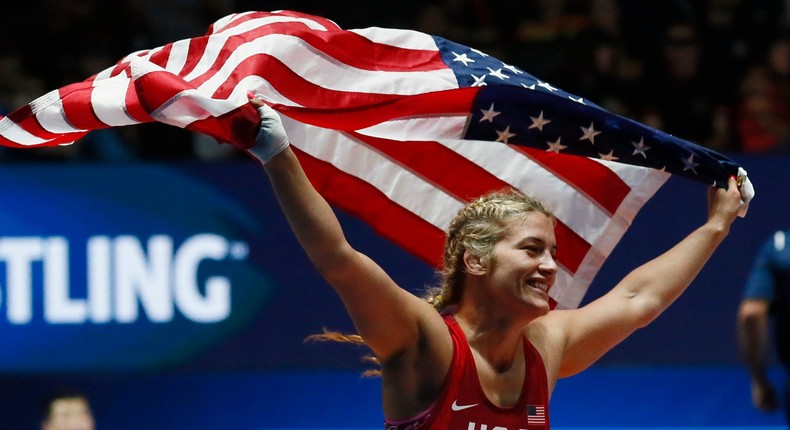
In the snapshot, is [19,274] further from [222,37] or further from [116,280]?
[222,37]

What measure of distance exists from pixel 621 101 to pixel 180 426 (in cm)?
331

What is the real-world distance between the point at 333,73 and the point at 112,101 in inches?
28.4

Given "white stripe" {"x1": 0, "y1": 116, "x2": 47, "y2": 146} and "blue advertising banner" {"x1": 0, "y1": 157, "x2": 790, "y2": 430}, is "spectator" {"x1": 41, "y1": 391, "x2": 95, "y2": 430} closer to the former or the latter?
"blue advertising banner" {"x1": 0, "y1": 157, "x2": 790, "y2": 430}

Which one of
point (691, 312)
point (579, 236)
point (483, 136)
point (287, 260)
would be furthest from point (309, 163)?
point (691, 312)

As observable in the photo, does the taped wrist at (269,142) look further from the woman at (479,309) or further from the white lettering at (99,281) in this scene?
the white lettering at (99,281)

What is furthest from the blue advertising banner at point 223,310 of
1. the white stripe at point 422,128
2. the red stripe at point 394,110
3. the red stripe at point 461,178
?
the red stripe at point 394,110

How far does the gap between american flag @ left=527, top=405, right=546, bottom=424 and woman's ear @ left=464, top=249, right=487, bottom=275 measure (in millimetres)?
382

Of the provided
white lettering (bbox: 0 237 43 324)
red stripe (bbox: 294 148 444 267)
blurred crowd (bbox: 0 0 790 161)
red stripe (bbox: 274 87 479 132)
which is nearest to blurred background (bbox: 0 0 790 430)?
white lettering (bbox: 0 237 43 324)

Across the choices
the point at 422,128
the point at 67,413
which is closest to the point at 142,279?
the point at 67,413

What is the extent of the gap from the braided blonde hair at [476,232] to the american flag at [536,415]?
1.18 feet

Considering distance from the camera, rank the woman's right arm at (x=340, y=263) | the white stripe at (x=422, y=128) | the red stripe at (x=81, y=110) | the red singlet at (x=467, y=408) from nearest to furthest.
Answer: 1. the woman's right arm at (x=340, y=263)
2. the red singlet at (x=467, y=408)
3. the red stripe at (x=81, y=110)
4. the white stripe at (x=422, y=128)

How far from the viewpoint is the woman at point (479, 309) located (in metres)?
3.12

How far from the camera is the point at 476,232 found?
3578 mm

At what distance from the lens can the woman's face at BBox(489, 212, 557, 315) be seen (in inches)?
136
